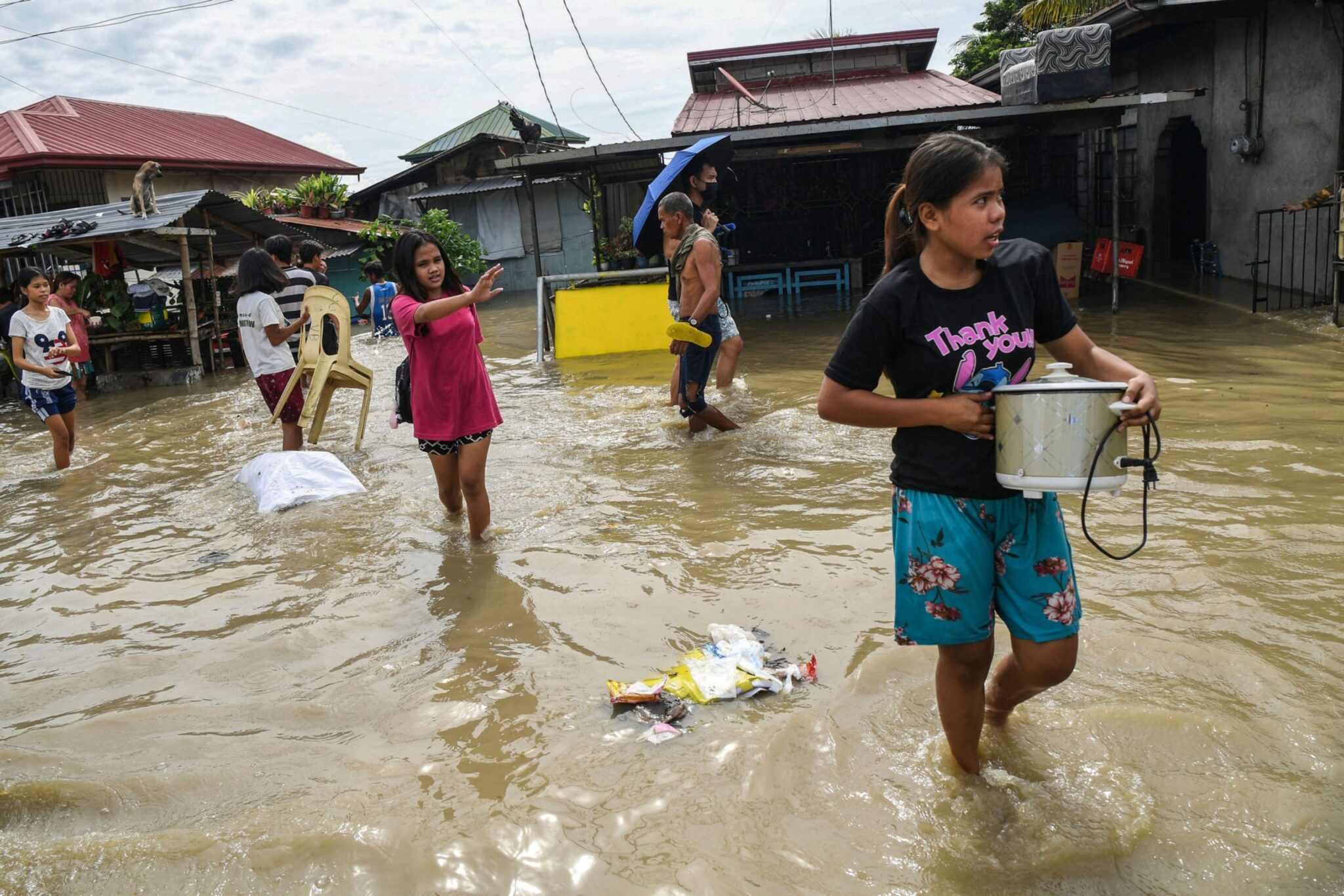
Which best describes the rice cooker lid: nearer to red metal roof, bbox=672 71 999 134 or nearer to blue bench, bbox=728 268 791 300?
red metal roof, bbox=672 71 999 134

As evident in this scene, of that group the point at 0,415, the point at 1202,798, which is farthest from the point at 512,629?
the point at 0,415

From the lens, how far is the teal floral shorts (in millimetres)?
2510

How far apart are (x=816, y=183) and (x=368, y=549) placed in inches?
591

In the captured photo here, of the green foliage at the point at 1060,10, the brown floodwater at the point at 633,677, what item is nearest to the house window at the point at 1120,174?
the green foliage at the point at 1060,10

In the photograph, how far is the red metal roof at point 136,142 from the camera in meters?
20.4

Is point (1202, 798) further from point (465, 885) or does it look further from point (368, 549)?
point (368, 549)

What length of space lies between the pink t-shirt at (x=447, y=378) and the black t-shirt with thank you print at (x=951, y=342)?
2870 mm

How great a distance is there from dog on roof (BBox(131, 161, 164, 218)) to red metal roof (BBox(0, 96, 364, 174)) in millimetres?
7822

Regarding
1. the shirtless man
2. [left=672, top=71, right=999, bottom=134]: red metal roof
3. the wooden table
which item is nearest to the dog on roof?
the wooden table

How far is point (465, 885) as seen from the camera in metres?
2.60

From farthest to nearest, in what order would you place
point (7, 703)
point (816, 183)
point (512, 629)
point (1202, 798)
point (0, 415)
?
point (816, 183) < point (0, 415) < point (512, 629) < point (7, 703) < point (1202, 798)

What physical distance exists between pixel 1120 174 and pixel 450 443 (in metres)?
17.3

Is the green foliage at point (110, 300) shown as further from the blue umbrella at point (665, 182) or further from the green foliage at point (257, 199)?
the green foliage at point (257, 199)

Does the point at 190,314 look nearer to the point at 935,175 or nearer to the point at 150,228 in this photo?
the point at 150,228
